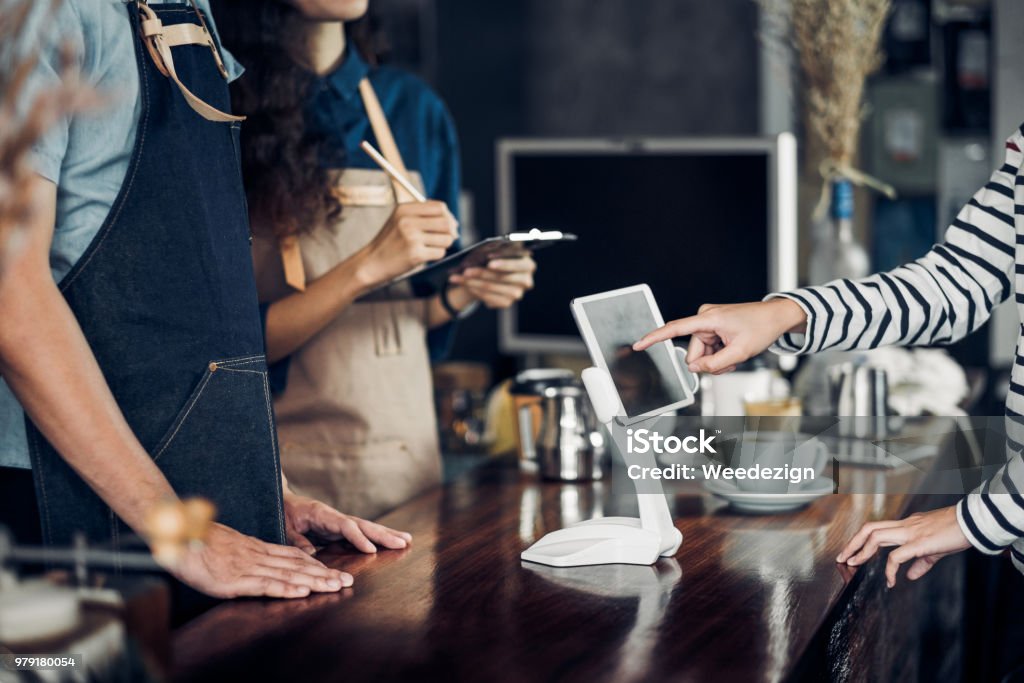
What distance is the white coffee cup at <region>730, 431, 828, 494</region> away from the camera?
167cm

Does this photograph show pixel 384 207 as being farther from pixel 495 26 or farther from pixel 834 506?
pixel 495 26

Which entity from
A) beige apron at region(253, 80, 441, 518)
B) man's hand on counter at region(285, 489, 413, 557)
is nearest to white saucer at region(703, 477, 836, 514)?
man's hand on counter at region(285, 489, 413, 557)

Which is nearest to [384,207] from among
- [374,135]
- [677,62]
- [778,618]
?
[374,135]

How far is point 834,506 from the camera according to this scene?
1.72m

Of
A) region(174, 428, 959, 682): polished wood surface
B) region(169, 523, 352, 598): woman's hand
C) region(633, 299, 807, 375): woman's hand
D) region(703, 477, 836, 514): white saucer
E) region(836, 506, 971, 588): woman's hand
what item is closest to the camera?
region(174, 428, 959, 682): polished wood surface

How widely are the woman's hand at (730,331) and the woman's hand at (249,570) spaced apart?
1.65 ft

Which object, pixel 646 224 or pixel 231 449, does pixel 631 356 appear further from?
pixel 646 224

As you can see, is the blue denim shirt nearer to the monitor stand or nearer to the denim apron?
the denim apron

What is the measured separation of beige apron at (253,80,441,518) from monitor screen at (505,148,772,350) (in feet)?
1.98

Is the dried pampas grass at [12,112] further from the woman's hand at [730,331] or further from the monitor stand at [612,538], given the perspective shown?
the woman's hand at [730,331]

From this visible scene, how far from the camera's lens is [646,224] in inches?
97.4

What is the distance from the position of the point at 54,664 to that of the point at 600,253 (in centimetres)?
184

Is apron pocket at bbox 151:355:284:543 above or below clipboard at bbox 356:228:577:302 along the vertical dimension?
below

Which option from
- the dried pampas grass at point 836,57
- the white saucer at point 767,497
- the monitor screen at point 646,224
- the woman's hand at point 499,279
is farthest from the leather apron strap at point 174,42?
the dried pampas grass at point 836,57
